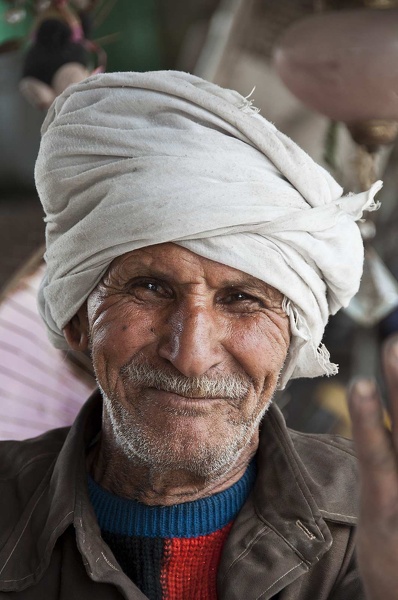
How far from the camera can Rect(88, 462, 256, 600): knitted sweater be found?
4.61 ft

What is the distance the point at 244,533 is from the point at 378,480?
18.2 inches

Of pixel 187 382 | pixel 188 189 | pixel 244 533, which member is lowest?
pixel 244 533

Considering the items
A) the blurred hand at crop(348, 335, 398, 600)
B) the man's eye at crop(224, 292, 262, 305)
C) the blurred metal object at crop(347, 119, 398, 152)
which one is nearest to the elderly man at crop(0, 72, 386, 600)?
the man's eye at crop(224, 292, 262, 305)

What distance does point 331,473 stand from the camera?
1522mm

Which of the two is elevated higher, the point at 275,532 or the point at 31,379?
the point at 275,532

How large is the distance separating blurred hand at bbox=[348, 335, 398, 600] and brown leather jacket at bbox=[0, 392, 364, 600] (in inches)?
13.6

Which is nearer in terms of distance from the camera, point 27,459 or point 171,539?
point 171,539

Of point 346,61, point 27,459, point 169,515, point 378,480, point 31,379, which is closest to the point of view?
point 378,480

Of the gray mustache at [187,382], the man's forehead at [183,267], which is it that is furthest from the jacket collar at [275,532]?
the man's forehead at [183,267]

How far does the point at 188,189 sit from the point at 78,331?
0.37m

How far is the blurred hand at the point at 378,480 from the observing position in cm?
99

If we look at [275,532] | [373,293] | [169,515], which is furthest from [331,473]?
[373,293]

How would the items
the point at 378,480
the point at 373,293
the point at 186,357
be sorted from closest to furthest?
the point at 378,480
the point at 186,357
the point at 373,293

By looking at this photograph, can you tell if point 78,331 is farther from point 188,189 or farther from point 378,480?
point 378,480
